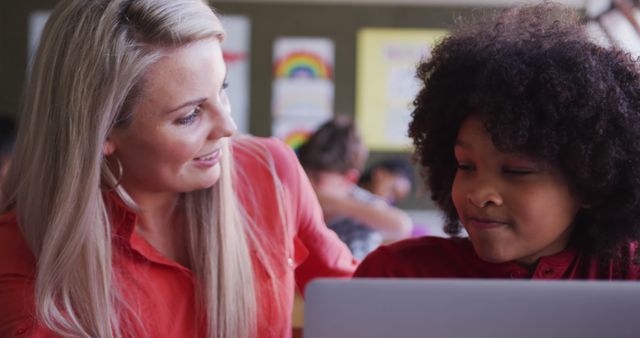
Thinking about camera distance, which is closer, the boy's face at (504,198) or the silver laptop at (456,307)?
the silver laptop at (456,307)

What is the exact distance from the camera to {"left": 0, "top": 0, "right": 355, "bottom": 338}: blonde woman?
1136 millimetres

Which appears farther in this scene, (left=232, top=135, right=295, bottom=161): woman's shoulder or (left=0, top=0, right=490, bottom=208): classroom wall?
(left=0, top=0, right=490, bottom=208): classroom wall

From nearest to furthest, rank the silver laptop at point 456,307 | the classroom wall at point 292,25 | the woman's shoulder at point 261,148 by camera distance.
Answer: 1. the silver laptop at point 456,307
2. the woman's shoulder at point 261,148
3. the classroom wall at point 292,25

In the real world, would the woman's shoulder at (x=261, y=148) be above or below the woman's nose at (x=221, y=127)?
below

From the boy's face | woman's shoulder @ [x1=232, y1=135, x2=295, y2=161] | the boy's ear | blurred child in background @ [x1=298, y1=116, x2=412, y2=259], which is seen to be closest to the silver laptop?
the boy's face

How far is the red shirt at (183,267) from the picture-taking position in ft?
3.74

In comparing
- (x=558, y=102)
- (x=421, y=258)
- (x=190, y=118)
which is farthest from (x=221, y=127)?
(x=558, y=102)

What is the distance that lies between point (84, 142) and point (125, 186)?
0.44 ft

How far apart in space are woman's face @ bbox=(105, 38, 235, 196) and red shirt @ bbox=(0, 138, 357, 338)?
98 millimetres

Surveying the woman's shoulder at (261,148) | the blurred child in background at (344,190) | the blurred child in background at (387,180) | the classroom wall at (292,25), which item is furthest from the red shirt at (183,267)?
the classroom wall at (292,25)

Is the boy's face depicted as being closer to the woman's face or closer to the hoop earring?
the woman's face

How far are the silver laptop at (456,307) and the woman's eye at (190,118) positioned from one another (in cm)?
51

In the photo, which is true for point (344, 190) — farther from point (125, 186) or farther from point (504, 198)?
point (504, 198)

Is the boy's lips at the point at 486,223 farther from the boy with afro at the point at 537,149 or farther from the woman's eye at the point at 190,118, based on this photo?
the woman's eye at the point at 190,118
